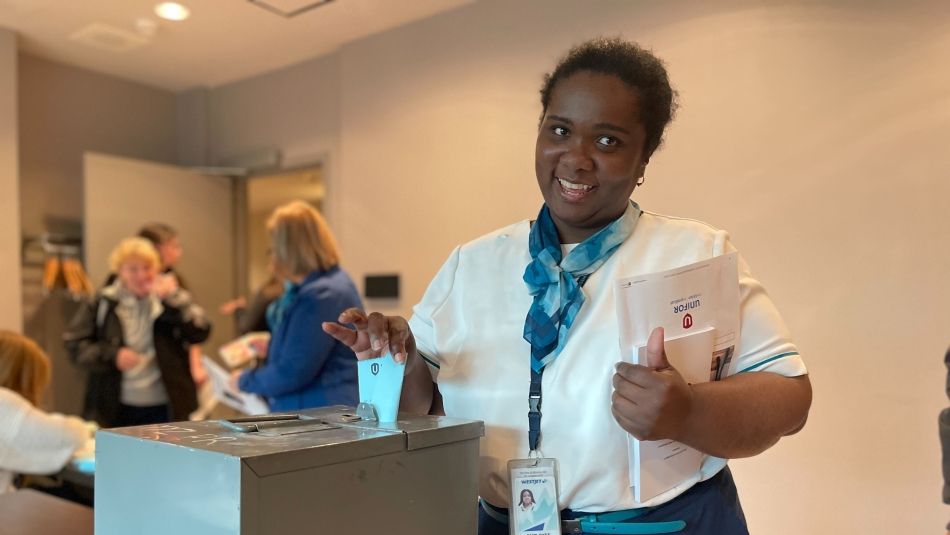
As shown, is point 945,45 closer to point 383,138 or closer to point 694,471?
point 694,471

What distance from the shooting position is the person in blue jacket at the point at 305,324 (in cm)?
235

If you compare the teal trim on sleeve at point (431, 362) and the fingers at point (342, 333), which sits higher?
the fingers at point (342, 333)

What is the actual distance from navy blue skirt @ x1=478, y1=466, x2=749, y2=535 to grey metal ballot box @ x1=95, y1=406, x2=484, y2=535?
21 centimetres

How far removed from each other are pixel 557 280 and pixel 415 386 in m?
0.26

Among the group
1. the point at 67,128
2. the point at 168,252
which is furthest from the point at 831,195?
the point at 67,128

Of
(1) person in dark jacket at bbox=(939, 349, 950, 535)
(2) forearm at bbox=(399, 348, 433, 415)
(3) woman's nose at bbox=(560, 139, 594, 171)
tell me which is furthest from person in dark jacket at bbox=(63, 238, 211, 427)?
(1) person in dark jacket at bbox=(939, 349, 950, 535)

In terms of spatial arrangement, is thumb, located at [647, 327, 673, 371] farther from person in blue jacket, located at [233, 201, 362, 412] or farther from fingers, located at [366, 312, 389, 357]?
person in blue jacket, located at [233, 201, 362, 412]

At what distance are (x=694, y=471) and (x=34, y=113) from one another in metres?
4.10

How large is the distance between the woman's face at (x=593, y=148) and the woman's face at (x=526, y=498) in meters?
0.37

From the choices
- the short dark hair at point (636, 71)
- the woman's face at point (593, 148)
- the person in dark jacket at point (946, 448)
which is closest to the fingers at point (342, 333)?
the woman's face at point (593, 148)

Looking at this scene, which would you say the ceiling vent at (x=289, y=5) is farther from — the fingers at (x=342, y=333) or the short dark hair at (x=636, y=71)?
the fingers at (x=342, y=333)

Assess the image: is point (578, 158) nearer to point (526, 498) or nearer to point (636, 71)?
point (636, 71)

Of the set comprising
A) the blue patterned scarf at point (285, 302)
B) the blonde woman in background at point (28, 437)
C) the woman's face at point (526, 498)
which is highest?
the blue patterned scarf at point (285, 302)

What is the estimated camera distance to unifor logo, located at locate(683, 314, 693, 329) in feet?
2.68
